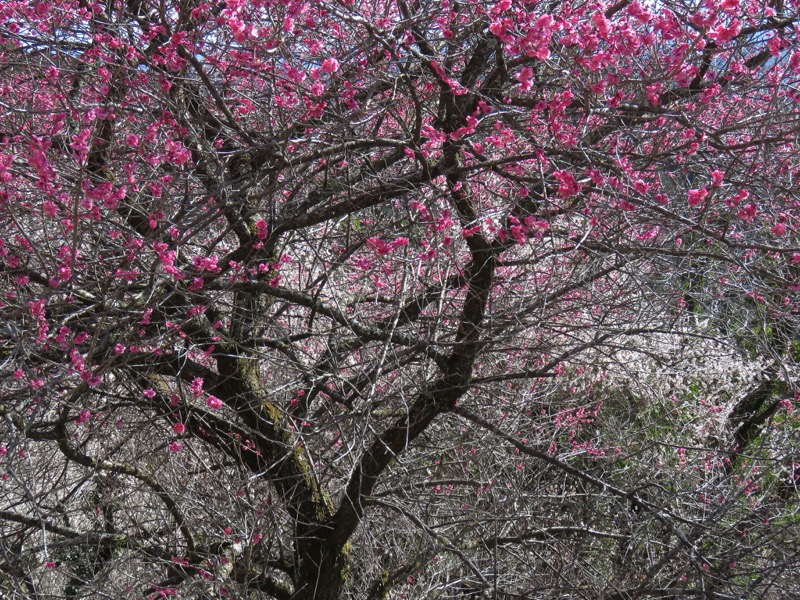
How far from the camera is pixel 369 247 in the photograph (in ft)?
14.9

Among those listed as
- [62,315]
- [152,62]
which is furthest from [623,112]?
[62,315]

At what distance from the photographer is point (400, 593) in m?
5.52

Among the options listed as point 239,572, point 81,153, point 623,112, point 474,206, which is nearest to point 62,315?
point 81,153

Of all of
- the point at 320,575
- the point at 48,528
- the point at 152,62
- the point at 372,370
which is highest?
the point at 152,62

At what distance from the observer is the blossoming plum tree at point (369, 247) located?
11.1ft

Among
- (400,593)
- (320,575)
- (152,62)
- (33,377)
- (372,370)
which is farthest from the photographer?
(400,593)

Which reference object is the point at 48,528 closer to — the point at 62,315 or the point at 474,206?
the point at 62,315

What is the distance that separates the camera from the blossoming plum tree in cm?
338

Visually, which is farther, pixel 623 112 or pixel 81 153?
pixel 623 112

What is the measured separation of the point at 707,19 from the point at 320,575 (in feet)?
11.8

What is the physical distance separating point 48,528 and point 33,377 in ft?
5.17

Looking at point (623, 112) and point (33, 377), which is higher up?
point (623, 112)

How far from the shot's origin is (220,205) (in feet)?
11.1

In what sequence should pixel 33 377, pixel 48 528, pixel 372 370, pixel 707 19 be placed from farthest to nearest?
pixel 48 528 < pixel 372 370 < pixel 33 377 < pixel 707 19
